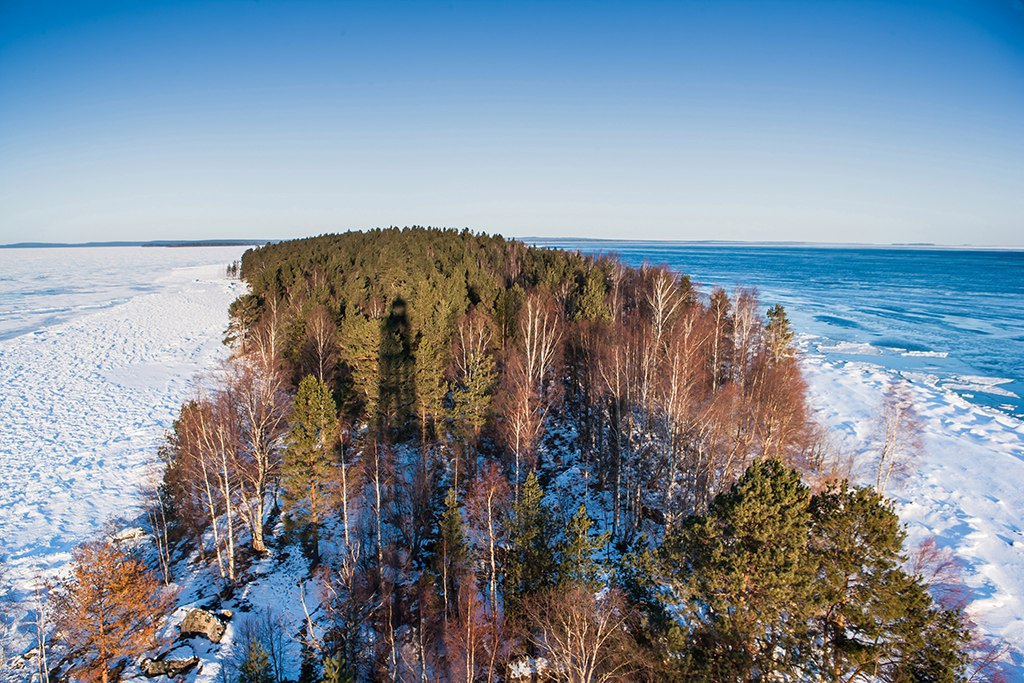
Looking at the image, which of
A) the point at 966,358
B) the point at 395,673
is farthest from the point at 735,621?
the point at 966,358

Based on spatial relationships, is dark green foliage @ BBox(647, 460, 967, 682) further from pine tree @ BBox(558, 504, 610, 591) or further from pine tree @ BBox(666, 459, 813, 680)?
pine tree @ BBox(558, 504, 610, 591)

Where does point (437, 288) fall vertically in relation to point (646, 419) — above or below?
above

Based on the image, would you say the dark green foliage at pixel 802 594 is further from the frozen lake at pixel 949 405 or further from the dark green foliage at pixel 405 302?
the dark green foliage at pixel 405 302

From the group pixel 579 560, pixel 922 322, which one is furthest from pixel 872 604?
pixel 922 322

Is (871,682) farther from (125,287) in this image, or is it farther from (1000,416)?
(125,287)

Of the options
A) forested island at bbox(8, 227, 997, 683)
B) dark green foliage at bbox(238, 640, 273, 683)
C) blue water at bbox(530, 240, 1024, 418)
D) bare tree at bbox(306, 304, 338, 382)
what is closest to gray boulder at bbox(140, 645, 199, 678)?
forested island at bbox(8, 227, 997, 683)

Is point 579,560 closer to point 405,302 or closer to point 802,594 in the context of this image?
point 802,594
